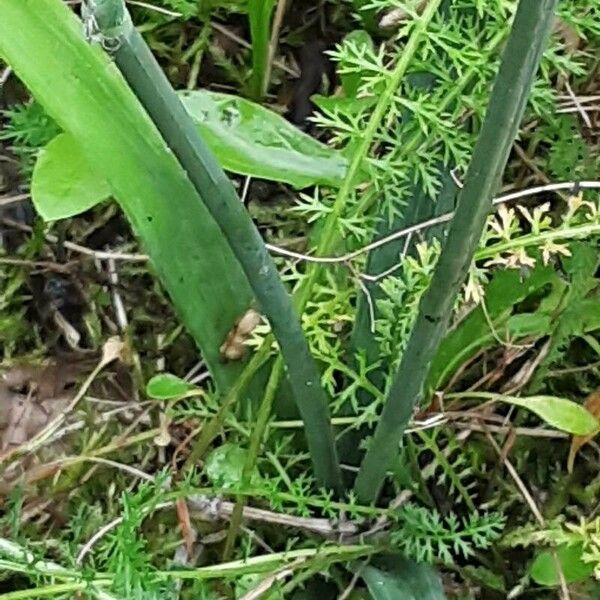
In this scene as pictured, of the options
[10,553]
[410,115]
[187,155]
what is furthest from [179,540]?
[187,155]

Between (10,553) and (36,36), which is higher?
(36,36)

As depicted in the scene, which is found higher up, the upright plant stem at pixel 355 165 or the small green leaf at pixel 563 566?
the upright plant stem at pixel 355 165

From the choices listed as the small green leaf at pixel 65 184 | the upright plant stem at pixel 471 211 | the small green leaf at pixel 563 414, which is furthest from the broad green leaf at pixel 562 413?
the small green leaf at pixel 65 184

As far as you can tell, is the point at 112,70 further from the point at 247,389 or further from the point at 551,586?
the point at 551,586

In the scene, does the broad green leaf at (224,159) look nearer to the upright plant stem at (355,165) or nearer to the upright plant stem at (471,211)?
the upright plant stem at (355,165)

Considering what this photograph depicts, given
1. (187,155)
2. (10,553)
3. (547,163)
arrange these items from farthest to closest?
(547,163)
(10,553)
(187,155)

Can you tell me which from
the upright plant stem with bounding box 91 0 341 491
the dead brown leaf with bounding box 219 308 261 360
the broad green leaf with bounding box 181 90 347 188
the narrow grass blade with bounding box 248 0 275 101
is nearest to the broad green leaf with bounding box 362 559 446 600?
the upright plant stem with bounding box 91 0 341 491

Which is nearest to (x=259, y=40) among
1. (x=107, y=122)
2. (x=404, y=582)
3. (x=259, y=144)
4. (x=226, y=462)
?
(x=259, y=144)

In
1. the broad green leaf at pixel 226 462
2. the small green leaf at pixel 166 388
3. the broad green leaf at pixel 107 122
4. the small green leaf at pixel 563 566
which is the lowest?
the small green leaf at pixel 563 566
